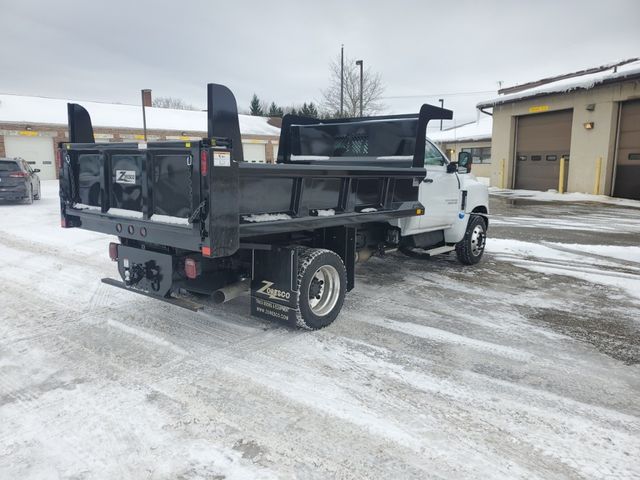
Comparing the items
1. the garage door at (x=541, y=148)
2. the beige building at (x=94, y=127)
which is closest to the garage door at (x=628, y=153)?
the garage door at (x=541, y=148)

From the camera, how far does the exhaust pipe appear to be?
452 cm

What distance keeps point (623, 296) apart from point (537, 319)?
1.76 meters

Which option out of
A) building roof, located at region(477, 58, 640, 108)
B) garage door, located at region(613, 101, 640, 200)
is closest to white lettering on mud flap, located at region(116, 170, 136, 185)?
building roof, located at region(477, 58, 640, 108)

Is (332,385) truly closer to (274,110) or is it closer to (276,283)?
(276,283)

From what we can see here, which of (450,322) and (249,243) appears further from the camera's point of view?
(450,322)

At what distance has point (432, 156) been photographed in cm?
681

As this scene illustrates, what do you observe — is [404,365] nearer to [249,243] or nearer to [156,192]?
[249,243]

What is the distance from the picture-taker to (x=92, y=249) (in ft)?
28.6

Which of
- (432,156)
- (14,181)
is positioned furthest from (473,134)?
(432,156)

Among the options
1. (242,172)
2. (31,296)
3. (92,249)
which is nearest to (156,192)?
(242,172)

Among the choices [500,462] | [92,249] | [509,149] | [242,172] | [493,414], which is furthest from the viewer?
[509,149]

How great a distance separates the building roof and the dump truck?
15098mm

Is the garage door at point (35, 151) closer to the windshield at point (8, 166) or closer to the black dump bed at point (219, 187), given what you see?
the windshield at point (8, 166)

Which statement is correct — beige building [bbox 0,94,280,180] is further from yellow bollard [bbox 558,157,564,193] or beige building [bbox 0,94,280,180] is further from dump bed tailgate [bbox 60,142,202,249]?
dump bed tailgate [bbox 60,142,202,249]
